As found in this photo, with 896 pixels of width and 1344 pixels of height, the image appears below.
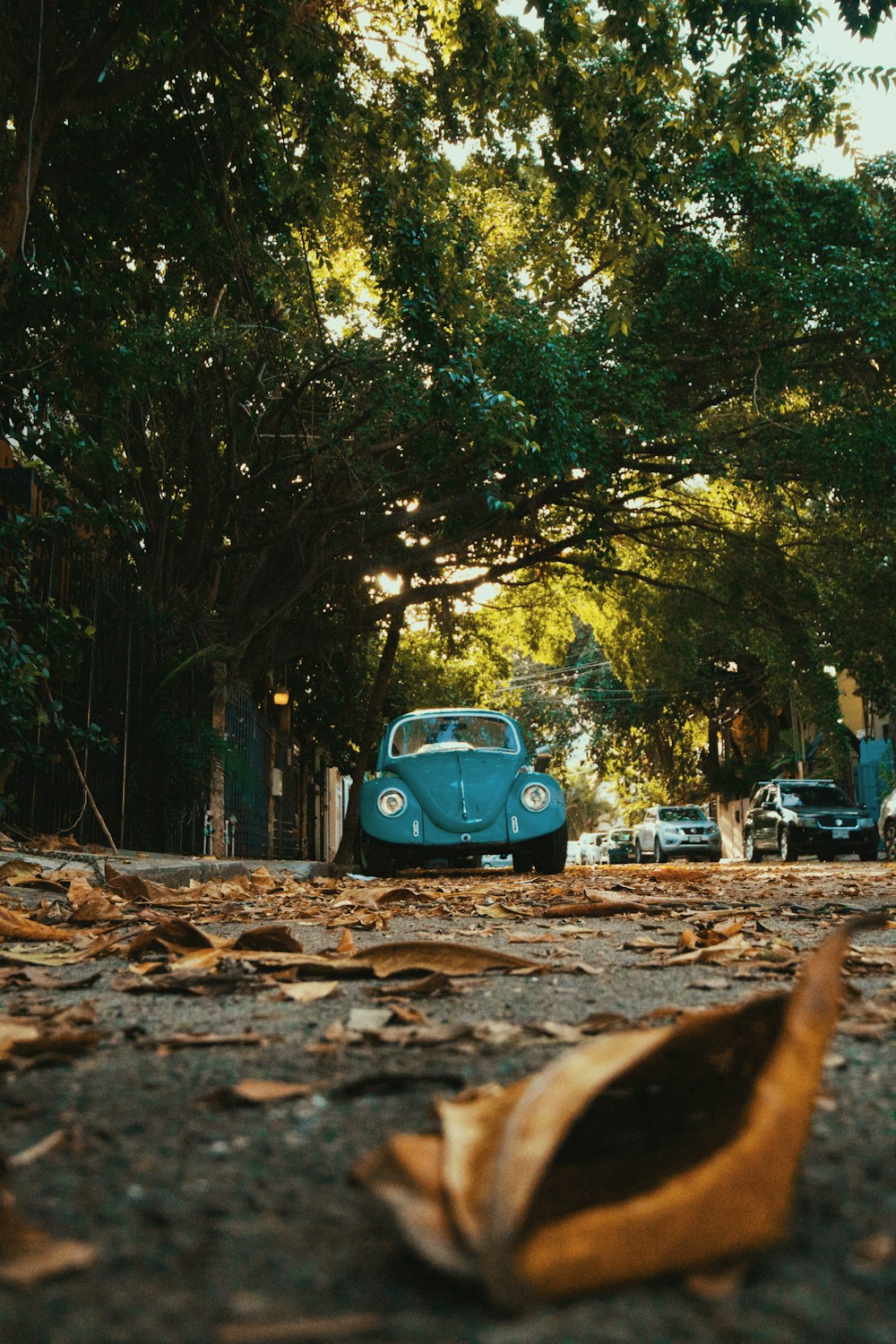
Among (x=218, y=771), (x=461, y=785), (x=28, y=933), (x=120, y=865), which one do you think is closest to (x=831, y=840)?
(x=461, y=785)

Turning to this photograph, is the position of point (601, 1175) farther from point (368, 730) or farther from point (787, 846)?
point (787, 846)

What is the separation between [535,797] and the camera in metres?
12.4

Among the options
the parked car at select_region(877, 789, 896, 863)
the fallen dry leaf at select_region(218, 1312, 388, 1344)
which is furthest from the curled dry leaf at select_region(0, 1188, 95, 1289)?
the parked car at select_region(877, 789, 896, 863)

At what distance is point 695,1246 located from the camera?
932 millimetres

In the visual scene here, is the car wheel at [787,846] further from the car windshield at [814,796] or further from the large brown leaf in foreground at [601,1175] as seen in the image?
the large brown leaf in foreground at [601,1175]

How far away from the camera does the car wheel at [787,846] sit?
20788 millimetres

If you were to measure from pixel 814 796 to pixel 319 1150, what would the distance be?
21.4 metres

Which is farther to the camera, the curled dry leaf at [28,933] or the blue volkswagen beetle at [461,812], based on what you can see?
the blue volkswagen beetle at [461,812]

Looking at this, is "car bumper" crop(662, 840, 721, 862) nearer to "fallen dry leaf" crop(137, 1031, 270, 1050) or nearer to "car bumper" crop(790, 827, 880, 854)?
"car bumper" crop(790, 827, 880, 854)

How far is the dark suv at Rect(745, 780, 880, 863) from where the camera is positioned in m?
20.2

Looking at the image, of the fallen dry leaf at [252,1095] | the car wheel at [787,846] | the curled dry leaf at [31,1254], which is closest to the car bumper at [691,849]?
the car wheel at [787,846]

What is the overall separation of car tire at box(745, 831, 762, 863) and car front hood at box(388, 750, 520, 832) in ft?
39.2

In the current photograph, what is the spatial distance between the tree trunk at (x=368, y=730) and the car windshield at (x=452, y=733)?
14.7 feet

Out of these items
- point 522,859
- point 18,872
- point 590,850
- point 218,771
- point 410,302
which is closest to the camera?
point 18,872
